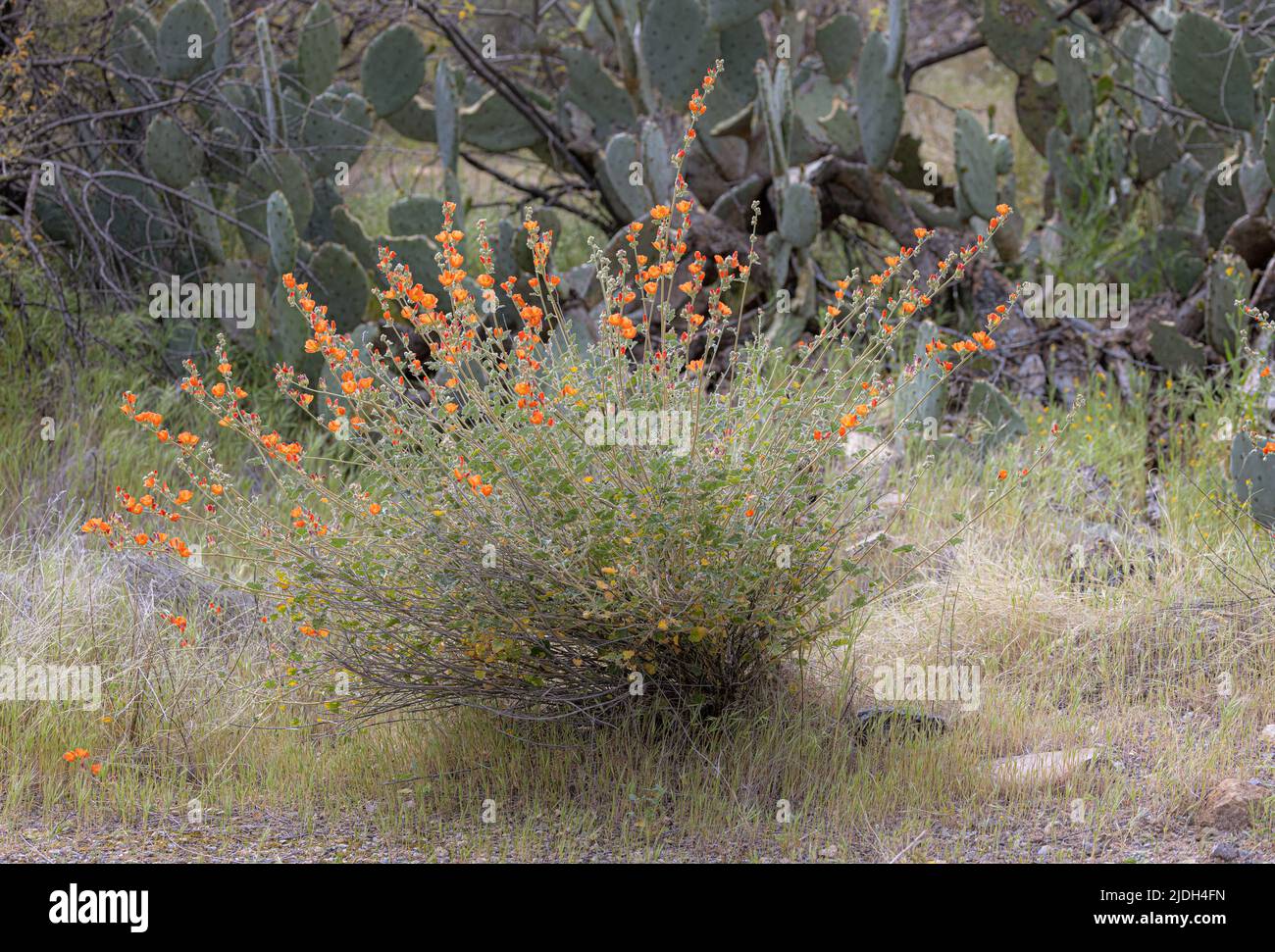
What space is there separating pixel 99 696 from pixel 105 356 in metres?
2.31

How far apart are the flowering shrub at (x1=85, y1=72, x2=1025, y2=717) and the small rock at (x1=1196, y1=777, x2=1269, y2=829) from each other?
0.88 metres

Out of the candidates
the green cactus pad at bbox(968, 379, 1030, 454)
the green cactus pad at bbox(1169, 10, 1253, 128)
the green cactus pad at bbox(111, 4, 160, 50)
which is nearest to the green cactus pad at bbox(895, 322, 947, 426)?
the green cactus pad at bbox(968, 379, 1030, 454)

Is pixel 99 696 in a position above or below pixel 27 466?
below

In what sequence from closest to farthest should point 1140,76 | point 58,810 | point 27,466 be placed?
point 58,810, point 27,466, point 1140,76

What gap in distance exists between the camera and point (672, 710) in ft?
10.8

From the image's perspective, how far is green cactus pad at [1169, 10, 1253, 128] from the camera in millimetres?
5809

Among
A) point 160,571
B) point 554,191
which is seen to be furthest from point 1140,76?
point 160,571

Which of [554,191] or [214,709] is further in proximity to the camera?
[554,191]

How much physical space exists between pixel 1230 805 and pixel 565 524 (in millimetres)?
→ 1574

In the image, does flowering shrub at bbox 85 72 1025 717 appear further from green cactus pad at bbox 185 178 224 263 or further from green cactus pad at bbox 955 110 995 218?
green cactus pad at bbox 955 110 995 218

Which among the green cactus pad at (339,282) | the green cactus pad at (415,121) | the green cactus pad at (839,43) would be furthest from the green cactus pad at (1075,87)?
the green cactus pad at (339,282)

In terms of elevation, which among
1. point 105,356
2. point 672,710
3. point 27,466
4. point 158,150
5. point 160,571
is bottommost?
point 672,710

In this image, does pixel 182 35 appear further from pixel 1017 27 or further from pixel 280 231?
pixel 1017 27

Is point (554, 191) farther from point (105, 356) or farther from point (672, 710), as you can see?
point (672, 710)
